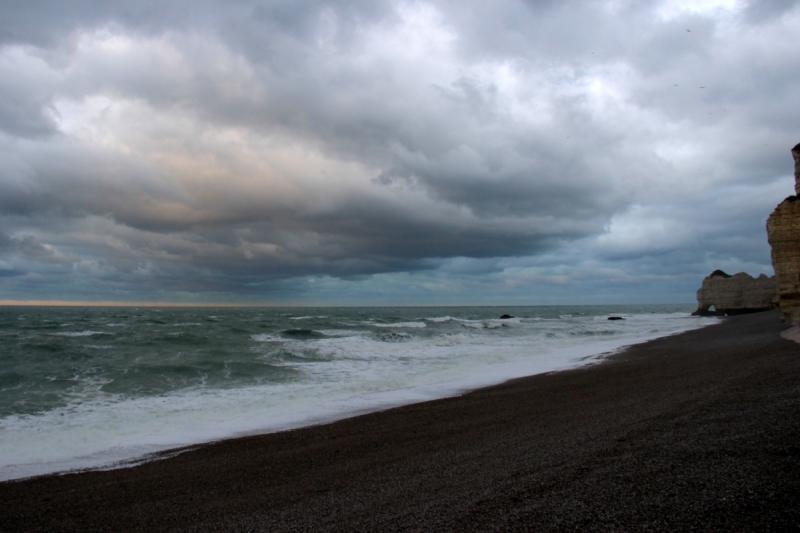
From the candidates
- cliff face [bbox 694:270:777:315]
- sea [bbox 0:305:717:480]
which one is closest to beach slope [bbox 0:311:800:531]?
sea [bbox 0:305:717:480]

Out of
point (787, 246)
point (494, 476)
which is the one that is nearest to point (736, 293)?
point (787, 246)

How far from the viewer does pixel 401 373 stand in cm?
1540

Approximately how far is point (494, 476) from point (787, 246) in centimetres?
1939

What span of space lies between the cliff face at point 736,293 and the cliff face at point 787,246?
3895 cm

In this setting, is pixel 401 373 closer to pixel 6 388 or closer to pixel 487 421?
pixel 487 421

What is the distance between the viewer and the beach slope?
10.9ft

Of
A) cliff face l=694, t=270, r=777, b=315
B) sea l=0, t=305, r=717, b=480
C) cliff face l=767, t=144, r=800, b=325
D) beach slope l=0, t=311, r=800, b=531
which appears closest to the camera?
beach slope l=0, t=311, r=800, b=531

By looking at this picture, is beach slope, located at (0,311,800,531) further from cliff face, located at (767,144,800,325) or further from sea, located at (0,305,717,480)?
cliff face, located at (767,144,800,325)

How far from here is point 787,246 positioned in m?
17.5

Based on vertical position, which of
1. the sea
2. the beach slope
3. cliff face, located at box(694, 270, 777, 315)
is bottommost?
the sea

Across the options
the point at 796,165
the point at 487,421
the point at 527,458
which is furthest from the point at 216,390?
the point at 796,165

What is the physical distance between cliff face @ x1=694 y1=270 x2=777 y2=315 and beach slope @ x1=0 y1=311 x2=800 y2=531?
5481 centimetres

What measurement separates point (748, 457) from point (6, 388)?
16844 mm

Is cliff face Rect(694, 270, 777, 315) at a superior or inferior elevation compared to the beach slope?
superior
